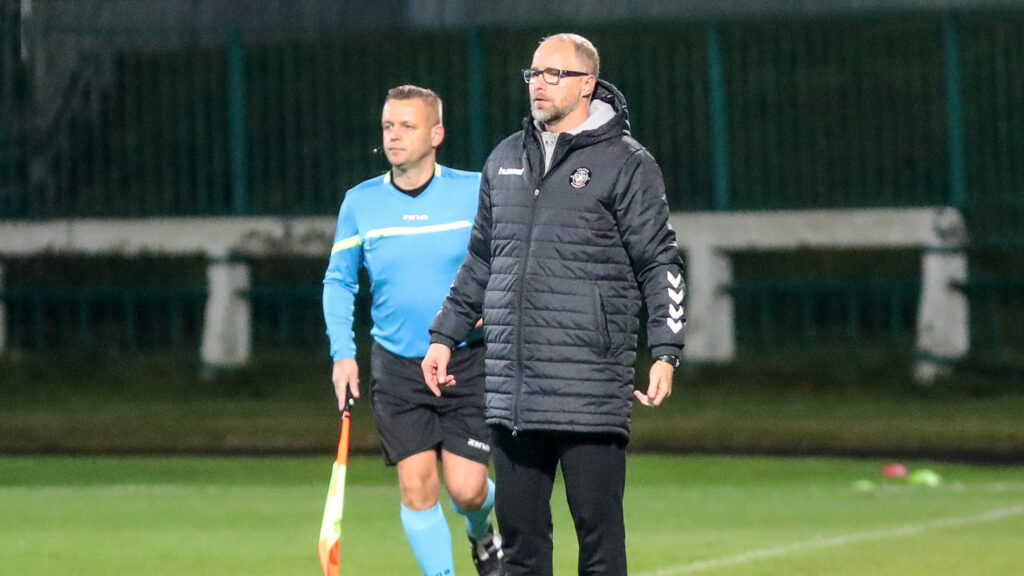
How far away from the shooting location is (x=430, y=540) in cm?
810

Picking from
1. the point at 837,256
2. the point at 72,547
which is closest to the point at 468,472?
the point at 72,547

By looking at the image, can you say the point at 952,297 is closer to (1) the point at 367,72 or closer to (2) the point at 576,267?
(1) the point at 367,72

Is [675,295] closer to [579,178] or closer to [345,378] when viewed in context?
[579,178]

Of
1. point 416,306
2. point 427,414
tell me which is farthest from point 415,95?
point 427,414

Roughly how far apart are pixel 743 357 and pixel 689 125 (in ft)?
7.11

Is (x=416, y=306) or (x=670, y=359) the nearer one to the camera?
(x=670, y=359)

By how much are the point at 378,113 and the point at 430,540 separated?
1199 centimetres

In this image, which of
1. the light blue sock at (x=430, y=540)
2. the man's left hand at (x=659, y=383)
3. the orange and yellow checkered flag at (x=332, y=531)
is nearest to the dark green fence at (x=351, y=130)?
the light blue sock at (x=430, y=540)

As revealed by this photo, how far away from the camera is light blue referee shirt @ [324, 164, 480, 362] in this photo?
8188 mm

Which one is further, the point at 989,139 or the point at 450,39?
the point at 450,39

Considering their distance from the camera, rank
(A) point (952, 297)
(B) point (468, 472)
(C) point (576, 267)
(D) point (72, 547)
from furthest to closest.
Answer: (A) point (952, 297) → (D) point (72, 547) → (B) point (468, 472) → (C) point (576, 267)

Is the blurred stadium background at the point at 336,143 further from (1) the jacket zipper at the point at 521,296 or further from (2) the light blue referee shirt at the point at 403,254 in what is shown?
(1) the jacket zipper at the point at 521,296

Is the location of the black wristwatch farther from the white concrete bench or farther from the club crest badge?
the white concrete bench

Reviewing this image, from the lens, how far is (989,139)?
59.4 ft
